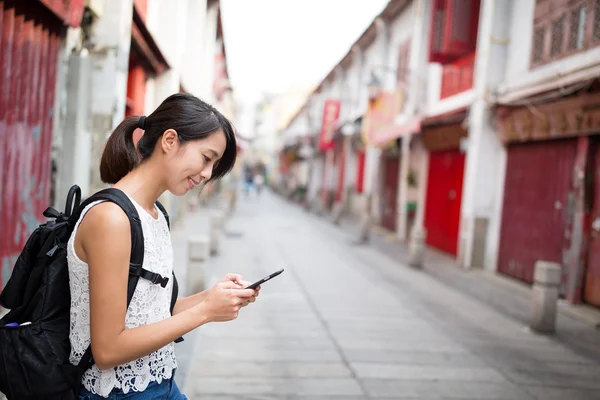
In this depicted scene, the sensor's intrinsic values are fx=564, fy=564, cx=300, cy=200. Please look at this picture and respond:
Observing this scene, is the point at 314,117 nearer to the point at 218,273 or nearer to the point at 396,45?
the point at 396,45

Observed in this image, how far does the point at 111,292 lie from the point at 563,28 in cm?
964

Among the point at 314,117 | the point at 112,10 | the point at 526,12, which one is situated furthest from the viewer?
the point at 314,117

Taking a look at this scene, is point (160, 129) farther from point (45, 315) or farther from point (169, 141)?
point (45, 315)

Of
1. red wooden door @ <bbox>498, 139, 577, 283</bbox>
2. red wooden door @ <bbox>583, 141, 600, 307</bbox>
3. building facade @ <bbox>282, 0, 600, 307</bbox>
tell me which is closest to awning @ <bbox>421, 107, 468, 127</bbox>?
building facade @ <bbox>282, 0, 600, 307</bbox>

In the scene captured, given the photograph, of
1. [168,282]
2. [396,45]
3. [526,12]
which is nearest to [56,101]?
[168,282]

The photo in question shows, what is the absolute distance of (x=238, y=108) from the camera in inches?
1849

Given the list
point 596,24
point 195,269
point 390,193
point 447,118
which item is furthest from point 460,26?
point 195,269

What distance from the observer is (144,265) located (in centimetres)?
165

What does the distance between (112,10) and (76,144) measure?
1.57 meters

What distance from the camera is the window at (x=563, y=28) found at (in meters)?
8.51

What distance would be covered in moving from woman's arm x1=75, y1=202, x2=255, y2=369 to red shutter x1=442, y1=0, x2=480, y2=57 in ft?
40.9

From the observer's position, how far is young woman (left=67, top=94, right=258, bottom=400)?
4.96 feet

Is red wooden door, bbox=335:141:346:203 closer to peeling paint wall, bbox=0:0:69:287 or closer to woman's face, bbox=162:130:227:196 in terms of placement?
peeling paint wall, bbox=0:0:69:287

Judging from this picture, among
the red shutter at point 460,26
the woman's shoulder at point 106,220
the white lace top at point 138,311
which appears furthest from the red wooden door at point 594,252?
the woman's shoulder at point 106,220
